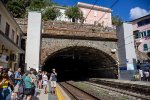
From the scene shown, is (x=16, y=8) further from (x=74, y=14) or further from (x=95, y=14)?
(x=95, y=14)

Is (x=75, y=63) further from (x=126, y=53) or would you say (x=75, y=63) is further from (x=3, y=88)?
(x=3, y=88)

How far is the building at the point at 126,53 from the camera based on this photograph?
81.7ft

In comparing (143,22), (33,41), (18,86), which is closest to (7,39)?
(18,86)

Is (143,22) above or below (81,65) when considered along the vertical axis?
above

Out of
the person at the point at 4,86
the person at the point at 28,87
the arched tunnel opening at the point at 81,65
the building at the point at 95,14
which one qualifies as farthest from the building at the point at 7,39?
the building at the point at 95,14

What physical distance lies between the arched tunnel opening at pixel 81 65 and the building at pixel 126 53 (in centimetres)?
132

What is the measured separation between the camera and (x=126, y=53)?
992 inches

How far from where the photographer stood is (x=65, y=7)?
57.6 meters

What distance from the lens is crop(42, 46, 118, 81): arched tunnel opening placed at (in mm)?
28859

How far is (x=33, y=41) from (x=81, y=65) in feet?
75.3

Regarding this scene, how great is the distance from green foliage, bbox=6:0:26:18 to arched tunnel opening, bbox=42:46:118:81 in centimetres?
1410

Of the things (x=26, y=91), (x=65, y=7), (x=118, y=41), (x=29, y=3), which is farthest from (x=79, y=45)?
(x=65, y=7)

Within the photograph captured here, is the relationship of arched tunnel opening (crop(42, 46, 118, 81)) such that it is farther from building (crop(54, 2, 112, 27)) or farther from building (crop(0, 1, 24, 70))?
building (crop(54, 2, 112, 27))

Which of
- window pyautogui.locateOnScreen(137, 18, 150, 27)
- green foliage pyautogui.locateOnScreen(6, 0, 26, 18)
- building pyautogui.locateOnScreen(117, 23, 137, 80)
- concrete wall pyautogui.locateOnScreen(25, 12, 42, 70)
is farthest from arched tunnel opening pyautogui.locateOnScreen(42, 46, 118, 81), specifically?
window pyautogui.locateOnScreen(137, 18, 150, 27)
